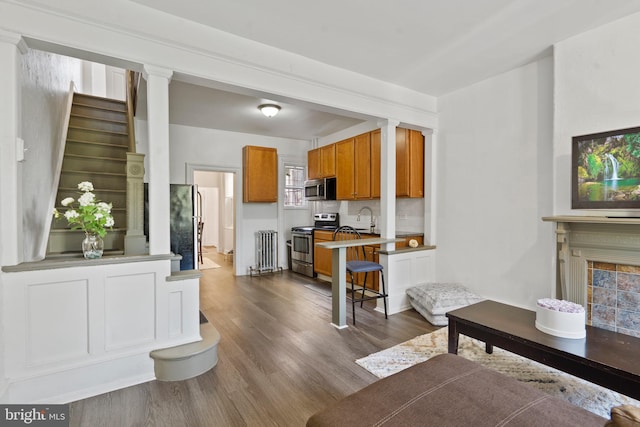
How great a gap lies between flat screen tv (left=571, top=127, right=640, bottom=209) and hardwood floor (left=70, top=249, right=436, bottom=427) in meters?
1.92

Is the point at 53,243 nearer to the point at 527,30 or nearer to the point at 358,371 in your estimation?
the point at 358,371

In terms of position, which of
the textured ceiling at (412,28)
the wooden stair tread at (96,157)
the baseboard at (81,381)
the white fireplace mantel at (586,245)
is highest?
the textured ceiling at (412,28)

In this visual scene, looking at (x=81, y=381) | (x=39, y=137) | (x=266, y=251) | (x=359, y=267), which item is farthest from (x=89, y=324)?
(x=266, y=251)

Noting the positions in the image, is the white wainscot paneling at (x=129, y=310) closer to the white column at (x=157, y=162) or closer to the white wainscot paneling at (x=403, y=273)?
the white column at (x=157, y=162)

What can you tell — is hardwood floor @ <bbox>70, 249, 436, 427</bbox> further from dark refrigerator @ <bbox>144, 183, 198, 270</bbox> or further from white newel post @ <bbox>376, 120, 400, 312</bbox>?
dark refrigerator @ <bbox>144, 183, 198, 270</bbox>

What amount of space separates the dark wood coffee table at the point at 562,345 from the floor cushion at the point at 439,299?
3.02ft

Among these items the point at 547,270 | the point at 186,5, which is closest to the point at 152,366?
the point at 186,5

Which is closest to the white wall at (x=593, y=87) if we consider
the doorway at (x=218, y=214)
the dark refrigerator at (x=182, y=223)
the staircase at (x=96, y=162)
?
the dark refrigerator at (x=182, y=223)

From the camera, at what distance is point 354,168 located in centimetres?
495

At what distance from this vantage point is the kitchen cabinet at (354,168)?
470cm

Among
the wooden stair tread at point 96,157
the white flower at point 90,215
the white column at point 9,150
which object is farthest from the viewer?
the wooden stair tread at point 96,157

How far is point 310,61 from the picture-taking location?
304 centimetres

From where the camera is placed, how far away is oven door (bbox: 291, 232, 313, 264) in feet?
18.6

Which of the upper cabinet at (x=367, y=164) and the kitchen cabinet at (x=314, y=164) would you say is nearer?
the upper cabinet at (x=367, y=164)
